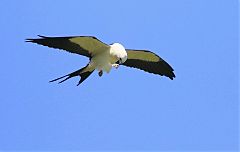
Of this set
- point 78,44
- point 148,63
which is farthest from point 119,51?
point 148,63

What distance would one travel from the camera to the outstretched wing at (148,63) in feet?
54.4

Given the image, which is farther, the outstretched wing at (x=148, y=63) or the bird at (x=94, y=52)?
the outstretched wing at (x=148, y=63)

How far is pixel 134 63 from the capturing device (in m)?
16.8

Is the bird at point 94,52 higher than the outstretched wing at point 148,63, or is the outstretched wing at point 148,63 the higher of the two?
the outstretched wing at point 148,63

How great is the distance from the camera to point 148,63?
17.0 meters

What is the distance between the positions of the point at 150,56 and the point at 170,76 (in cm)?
85

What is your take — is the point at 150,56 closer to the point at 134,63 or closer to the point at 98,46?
the point at 134,63

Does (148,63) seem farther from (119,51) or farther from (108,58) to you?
(119,51)

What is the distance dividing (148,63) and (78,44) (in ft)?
Answer: 6.73

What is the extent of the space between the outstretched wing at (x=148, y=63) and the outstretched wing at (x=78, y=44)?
3.16ft

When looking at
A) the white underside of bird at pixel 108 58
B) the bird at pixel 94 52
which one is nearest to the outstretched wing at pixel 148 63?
the bird at pixel 94 52

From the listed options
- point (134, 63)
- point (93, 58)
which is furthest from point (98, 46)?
point (134, 63)

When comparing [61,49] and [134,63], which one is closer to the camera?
[61,49]

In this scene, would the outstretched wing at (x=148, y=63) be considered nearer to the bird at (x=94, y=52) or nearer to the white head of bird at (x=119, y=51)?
the bird at (x=94, y=52)
